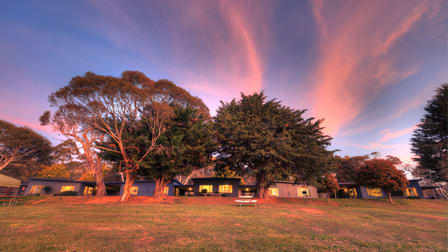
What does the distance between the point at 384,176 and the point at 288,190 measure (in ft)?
57.4

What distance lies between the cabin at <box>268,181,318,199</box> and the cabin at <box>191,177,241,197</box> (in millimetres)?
7779

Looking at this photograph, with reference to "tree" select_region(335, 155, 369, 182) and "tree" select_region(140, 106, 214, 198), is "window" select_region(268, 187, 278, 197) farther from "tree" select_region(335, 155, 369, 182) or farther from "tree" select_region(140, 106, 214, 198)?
"tree" select_region(335, 155, 369, 182)

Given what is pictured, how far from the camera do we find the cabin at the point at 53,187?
35.0m

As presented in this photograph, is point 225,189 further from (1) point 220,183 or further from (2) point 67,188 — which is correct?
(2) point 67,188

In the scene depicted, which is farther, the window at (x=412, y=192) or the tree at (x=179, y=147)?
the window at (x=412, y=192)

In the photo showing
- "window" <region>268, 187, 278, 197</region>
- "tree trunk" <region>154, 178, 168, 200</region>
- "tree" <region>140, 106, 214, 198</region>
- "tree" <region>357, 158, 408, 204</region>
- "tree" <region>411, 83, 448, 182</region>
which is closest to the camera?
"tree" <region>140, 106, 214, 198</region>

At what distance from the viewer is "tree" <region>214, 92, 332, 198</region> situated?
774 inches

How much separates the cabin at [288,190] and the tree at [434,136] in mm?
21091

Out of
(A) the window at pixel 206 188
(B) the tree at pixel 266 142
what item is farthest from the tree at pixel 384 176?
(A) the window at pixel 206 188

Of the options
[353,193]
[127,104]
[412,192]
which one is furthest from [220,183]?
[412,192]

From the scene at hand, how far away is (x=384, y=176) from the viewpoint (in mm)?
22656

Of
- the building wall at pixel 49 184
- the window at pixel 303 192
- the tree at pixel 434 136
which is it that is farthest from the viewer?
the window at pixel 303 192

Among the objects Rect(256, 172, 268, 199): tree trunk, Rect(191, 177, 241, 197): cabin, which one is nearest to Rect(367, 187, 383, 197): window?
Rect(191, 177, 241, 197): cabin

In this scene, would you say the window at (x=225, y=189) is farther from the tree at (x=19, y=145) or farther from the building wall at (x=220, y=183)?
the tree at (x=19, y=145)
